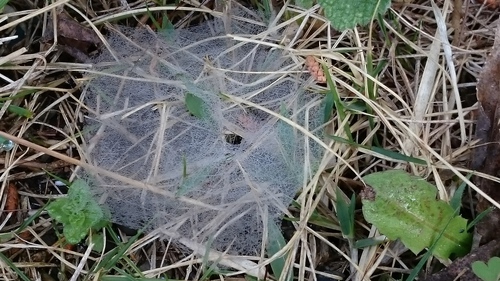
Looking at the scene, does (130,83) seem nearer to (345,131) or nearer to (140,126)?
(140,126)

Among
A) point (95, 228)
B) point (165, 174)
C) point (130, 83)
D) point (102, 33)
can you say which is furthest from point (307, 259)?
point (102, 33)

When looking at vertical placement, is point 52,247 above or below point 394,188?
below

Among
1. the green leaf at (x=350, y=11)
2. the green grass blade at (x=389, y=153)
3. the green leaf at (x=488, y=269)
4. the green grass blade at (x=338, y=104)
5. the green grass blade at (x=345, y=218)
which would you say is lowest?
the green leaf at (x=488, y=269)

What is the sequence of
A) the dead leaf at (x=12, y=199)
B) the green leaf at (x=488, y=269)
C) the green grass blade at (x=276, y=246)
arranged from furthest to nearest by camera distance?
the dead leaf at (x=12, y=199)
the green grass blade at (x=276, y=246)
the green leaf at (x=488, y=269)

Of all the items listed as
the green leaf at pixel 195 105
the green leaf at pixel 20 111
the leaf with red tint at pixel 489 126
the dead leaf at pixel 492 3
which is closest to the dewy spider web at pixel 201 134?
the green leaf at pixel 195 105

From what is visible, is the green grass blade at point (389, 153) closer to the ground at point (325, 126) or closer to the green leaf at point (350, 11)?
the ground at point (325, 126)

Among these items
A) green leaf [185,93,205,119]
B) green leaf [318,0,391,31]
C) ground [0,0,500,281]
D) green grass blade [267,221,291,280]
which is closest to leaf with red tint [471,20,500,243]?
ground [0,0,500,281]

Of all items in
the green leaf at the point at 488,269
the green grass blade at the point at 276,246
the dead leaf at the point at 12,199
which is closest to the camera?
the green leaf at the point at 488,269
